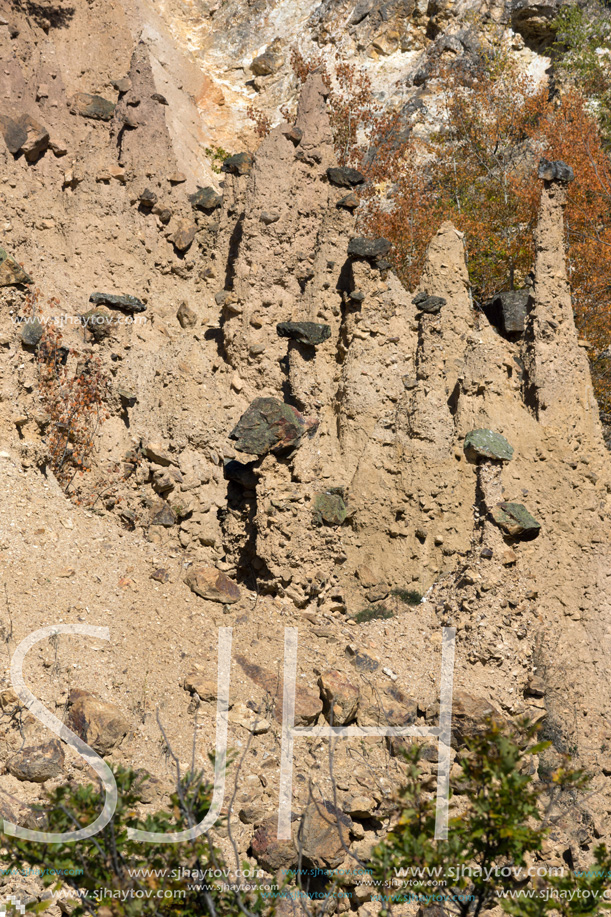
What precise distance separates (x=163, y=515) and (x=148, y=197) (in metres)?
5.80

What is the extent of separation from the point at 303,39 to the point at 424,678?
92.8 feet

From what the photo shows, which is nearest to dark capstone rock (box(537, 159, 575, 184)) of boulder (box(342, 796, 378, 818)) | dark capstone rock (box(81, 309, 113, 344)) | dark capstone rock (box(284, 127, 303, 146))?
dark capstone rock (box(284, 127, 303, 146))

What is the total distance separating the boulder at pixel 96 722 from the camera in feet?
20.7

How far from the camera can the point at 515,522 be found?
8.66m

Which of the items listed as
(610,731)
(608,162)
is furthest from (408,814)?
(608,162)

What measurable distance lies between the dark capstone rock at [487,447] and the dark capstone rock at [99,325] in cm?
521

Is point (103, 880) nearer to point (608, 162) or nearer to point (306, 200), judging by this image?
point (306, 200)

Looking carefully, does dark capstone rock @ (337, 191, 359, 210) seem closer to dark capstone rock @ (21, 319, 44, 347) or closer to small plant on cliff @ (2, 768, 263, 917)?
dark capstone rock @ (21, 319, 44, 347)

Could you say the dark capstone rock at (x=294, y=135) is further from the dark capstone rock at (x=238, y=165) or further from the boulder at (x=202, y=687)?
the boulder at (x=202, y=687)

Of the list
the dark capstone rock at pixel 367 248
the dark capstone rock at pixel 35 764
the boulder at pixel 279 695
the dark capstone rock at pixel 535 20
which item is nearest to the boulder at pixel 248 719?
the boulder at pixel 279 695

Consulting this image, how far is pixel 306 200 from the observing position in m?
12.3

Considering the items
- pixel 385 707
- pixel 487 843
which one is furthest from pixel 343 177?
pixel 487 843

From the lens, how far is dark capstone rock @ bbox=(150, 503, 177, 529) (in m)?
9.45

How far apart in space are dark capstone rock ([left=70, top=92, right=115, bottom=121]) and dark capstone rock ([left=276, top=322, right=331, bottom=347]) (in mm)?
5723
